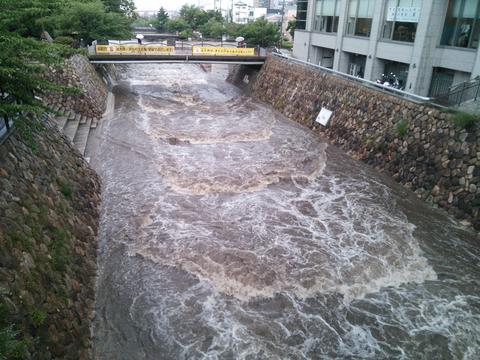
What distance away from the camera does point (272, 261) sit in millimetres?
10000

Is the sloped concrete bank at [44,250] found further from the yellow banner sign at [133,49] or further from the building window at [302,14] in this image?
the building window at [302,14]

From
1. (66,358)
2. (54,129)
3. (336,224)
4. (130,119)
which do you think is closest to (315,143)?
(336,224)

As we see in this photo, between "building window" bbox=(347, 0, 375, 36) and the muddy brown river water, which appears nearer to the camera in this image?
the muddy brown river water

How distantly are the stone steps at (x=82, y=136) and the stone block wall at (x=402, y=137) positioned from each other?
11.7 meters

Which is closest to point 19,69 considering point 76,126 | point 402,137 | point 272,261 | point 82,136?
point 272,261

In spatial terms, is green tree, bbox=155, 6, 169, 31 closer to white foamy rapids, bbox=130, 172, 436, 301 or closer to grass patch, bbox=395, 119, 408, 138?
grass patch, bbox=395, 119, 408, 138

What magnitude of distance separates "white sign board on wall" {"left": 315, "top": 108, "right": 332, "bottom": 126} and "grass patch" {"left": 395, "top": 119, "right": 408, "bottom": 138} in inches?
205

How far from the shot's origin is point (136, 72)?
39.4 metres

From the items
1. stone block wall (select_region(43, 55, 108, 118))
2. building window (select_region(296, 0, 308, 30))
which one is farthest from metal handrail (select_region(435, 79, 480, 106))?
building window (select_region(296, 0, 308, 30))

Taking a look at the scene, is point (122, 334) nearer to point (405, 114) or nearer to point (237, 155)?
point (237, 155)

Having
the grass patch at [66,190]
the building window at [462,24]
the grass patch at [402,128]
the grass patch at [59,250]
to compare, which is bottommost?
the grass patch at [59,250]

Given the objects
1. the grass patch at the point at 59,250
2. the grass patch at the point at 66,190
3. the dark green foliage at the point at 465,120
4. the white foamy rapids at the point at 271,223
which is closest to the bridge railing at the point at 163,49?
the white foamy rapids at the point at 271,223

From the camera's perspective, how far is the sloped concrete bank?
19.0 feet

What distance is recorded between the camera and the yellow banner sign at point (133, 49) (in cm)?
2639
